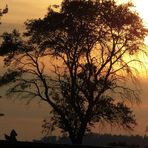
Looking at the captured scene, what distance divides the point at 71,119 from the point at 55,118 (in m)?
2.58

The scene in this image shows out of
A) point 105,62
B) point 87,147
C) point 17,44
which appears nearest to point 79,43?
point 105,62

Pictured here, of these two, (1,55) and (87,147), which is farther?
(1,55)

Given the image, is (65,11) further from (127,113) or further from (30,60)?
(127,113)

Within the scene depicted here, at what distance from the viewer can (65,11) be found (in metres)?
54.3

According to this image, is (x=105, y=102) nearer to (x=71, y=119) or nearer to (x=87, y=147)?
(x=71, y=119)

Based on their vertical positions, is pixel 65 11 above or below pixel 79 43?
above

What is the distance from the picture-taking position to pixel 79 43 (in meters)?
53.5

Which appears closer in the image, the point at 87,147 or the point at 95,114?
the point at 87,147

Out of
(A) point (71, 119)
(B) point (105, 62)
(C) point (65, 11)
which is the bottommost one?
(A) point (71, 119)

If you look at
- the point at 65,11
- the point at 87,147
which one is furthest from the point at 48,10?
the point at 87,147

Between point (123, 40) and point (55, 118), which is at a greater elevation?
point (123, 40)

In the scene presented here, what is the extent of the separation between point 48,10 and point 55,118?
1166 centimetres

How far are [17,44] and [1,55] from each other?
2102 mm

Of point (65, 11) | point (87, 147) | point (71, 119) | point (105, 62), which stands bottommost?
point (87, 147)
